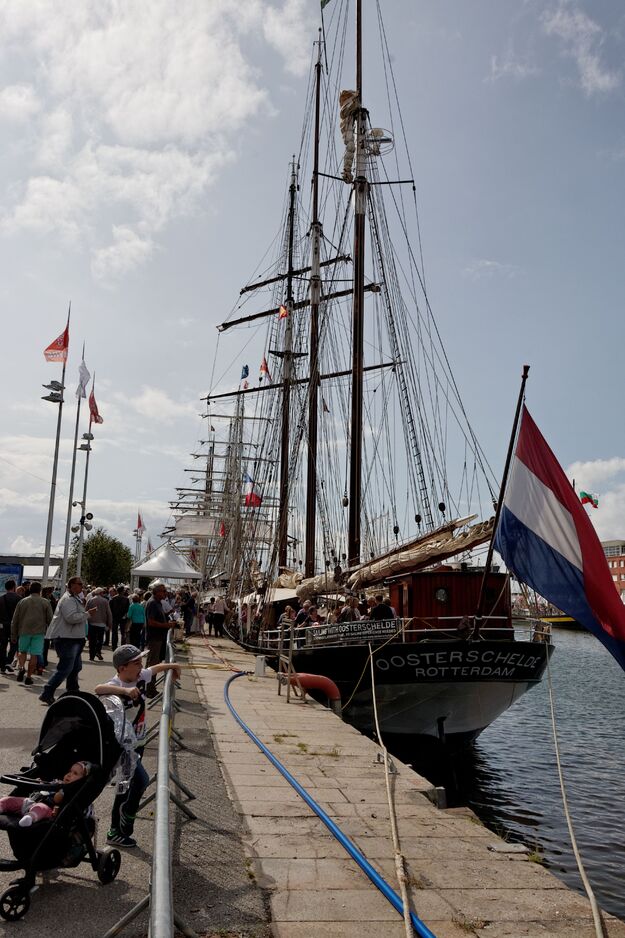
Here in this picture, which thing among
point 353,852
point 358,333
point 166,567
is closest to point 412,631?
point 353,852

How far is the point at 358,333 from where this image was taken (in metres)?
26.0

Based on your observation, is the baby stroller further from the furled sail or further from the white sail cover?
the white sail cover

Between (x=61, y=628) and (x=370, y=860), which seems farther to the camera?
(x=61, y=628)

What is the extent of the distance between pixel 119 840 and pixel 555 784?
12094 millimetres

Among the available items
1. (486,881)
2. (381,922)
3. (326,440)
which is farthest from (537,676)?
(326,440)

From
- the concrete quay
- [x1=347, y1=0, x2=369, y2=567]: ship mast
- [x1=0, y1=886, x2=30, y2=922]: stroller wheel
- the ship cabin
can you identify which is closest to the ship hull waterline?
the ship cabin

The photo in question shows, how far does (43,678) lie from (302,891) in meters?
10.8

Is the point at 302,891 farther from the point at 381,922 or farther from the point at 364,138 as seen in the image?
the point at 364,138

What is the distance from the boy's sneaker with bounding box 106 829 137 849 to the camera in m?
5.20

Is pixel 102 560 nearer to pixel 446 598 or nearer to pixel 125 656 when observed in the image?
pixel 446 598

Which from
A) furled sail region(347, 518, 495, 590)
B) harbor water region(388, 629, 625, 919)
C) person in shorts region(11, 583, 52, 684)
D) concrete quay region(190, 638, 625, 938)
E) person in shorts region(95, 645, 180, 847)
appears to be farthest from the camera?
furled sail region(347, 518, 495, 590)

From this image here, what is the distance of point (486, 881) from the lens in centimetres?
512

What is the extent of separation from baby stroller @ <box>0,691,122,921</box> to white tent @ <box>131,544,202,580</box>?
23.7m

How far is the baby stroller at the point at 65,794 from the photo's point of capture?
4.12 meters
